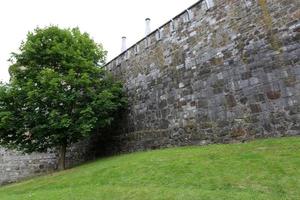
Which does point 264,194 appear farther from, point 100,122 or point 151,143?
point 100,122

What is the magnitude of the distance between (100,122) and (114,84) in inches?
86.0

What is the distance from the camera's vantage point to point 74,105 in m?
12.5

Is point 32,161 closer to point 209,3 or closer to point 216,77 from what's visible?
point 216,77

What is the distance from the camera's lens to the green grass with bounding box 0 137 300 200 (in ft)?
17.1

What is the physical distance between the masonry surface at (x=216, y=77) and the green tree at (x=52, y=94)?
5.91 feet

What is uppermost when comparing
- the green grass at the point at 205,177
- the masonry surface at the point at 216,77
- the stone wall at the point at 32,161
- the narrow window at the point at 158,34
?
the narrow window at the point at 158,34

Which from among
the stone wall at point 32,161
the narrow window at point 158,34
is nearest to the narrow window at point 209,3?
the narrow window at point 158,34

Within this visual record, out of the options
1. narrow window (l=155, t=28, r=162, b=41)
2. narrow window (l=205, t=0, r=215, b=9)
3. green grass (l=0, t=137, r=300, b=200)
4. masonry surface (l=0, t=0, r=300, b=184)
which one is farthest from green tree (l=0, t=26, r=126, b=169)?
narrow window (l=205, t=0, r=215, b=9)

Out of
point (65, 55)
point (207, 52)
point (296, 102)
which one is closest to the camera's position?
point (296, 102)

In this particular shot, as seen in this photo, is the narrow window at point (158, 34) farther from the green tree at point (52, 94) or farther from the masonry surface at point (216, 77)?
the green tree at point (52, 94)

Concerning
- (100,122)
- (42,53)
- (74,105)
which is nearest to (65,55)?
(42,53)

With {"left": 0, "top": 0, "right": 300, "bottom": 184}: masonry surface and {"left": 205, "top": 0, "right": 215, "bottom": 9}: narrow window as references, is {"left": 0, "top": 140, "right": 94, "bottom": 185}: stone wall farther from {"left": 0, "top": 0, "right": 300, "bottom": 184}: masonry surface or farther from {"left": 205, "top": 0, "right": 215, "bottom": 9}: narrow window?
{"left": 205, "top": 0, "right": 215, "bottom": 9}: narrow window

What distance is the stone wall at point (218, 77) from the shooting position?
7992 mm

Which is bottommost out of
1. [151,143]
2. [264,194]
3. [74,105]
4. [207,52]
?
[264,194]
